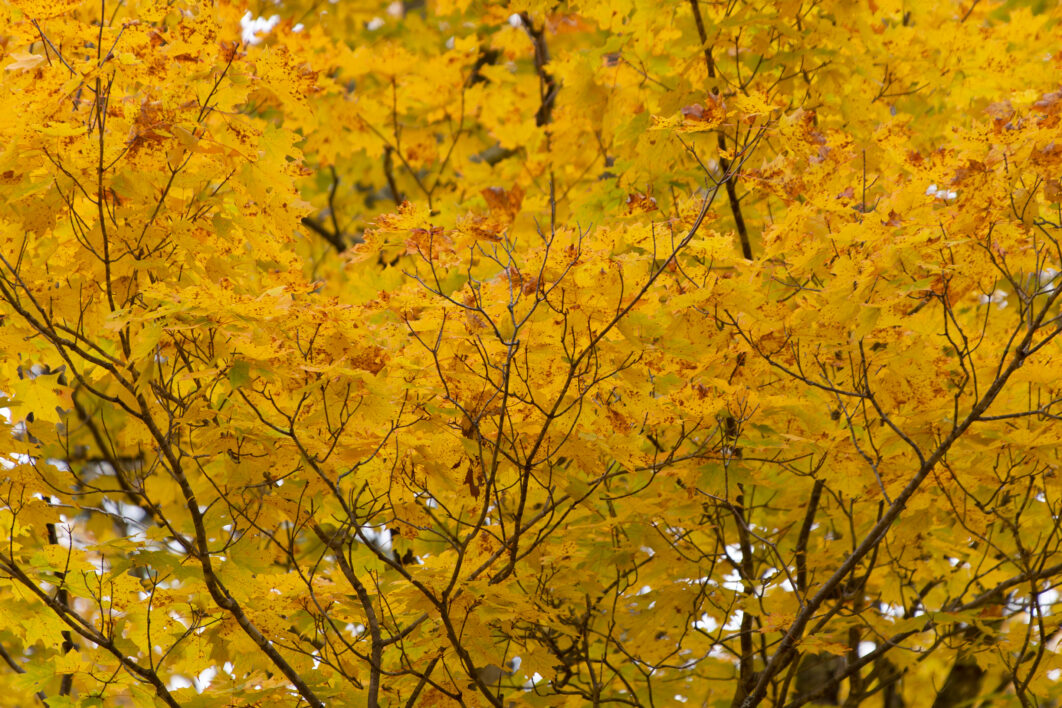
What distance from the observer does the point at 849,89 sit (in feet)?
13.4

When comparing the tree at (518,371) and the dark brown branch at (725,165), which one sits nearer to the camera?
the tree at (518,371)

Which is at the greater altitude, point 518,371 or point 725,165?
point 725,165

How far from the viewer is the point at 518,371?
109 inches

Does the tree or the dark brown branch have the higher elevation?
the dark brown branch

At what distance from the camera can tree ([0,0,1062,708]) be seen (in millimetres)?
2693

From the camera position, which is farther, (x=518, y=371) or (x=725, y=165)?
(x=725, y=165)

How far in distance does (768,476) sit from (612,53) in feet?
6.58

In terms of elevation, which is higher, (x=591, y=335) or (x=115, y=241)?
(x=115, y=241)

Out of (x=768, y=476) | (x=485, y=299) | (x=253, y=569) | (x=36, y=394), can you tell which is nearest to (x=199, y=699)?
(x=253, y=569)

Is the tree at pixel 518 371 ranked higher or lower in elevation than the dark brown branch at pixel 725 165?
lower

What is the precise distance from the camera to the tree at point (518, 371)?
269 cm

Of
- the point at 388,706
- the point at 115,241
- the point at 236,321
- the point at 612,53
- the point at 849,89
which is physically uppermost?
the point at 612,53

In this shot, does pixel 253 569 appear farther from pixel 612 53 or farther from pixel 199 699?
pixel 612 53

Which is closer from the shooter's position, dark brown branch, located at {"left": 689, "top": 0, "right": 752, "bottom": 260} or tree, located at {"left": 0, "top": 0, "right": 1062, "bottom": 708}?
tree, located at {"left": 0, "top": 0, "right": 1062, "bottom": 708}
